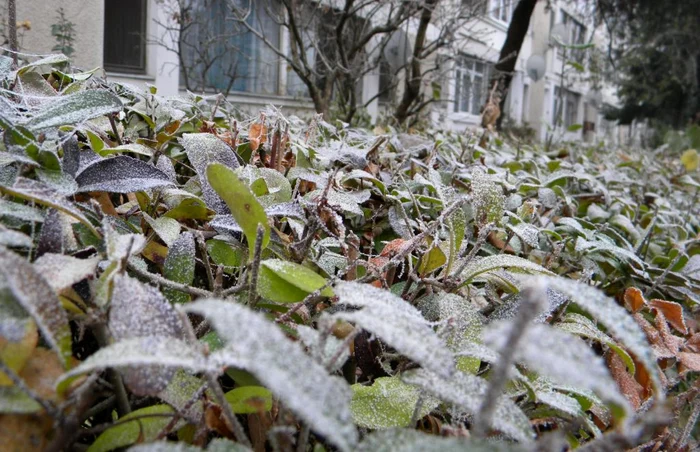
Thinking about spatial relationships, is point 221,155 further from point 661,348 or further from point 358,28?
point 358,28

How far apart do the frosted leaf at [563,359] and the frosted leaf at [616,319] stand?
4 cm

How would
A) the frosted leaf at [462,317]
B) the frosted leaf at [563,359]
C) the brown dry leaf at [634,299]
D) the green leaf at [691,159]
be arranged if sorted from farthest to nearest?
the green leaf at [691,159]
the brown dry leaf at [634,299]
the frosted leaf at [462,317]
the frosted leaf at [563,359]

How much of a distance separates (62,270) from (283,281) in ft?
0.61

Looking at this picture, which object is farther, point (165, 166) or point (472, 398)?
point (165, 166)

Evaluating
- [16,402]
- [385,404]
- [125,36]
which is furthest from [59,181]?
[125,36]

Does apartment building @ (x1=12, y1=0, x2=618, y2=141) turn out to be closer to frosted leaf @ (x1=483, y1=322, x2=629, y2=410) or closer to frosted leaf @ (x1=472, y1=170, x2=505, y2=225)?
frosted leaf @ (x1=472, y1=170, x2=505, y2=225)

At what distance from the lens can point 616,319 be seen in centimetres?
37

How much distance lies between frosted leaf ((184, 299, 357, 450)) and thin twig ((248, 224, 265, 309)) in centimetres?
15

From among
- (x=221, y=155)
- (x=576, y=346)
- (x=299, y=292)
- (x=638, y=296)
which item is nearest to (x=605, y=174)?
(x=638, y=296)

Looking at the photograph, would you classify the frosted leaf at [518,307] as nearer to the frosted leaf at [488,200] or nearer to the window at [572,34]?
the frosted leaf at [488,200]

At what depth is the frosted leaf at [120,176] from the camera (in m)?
0.64

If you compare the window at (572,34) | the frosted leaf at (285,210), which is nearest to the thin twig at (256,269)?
the frosted leaf at (285,210)

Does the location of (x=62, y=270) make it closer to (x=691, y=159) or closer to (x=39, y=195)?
(x=39, y=195)

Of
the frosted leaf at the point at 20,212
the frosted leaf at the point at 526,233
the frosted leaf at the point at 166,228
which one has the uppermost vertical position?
the frosted leaf at the point at 20,212
